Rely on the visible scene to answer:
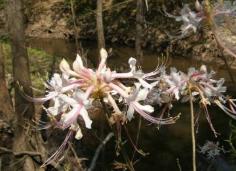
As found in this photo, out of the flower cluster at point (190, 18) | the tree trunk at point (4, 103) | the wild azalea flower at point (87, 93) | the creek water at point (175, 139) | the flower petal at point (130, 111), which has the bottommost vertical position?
the creek water at point (175, 139)

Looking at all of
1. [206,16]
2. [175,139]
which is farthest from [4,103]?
[206,16]

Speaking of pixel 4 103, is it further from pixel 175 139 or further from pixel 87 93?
pixel 87 93

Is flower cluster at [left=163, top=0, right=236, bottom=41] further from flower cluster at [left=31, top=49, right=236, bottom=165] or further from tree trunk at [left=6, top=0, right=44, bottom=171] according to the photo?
tree trunk at [left=6, top=0, right=44, bottom=171]

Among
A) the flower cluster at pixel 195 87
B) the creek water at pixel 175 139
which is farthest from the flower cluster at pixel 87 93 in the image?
the creek water at pixel 175 139

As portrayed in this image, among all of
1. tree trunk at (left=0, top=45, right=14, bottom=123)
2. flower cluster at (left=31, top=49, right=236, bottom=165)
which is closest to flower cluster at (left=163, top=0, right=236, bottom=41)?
flower cluster at (left=31, top=49, right=236, bottom=165)

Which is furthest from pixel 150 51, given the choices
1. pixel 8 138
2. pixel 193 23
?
pixel 193 23

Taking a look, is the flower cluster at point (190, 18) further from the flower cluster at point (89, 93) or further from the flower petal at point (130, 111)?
the flower petal at point (130, 111)

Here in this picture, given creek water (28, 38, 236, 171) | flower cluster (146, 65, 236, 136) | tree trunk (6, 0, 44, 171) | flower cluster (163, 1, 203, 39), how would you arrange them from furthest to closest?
creek water (28, 38, 236, 171) < tree trunk (6, 0, 44, 171) < flower cluster (146, 65, 236, 136) < flower cluster (163, 1, 203, 39)

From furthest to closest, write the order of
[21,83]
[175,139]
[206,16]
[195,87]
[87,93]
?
[175,139]
[21,83]
[195,87]
[206,16]
[87,93]
